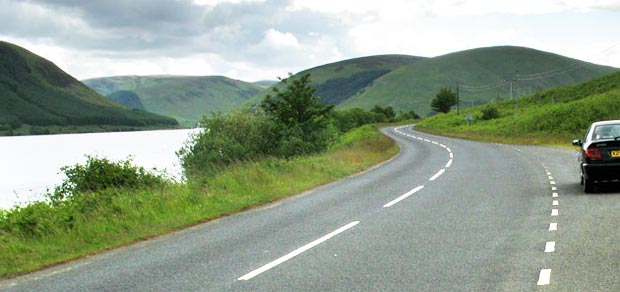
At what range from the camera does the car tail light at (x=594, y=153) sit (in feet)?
47.0

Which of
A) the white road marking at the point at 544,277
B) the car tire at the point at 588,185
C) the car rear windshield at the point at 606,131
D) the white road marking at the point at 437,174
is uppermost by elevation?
the car rear windshield at the point at 606,131

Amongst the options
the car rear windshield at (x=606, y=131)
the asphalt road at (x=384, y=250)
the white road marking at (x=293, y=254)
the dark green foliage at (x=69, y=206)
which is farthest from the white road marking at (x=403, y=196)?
the dark green foliage at (x=69, y=206)

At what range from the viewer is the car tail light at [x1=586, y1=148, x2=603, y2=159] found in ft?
47.0

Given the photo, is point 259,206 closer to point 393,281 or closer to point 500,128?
point 393,281

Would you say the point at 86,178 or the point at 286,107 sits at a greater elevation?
the point at 286,107

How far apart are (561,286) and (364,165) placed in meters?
21.6

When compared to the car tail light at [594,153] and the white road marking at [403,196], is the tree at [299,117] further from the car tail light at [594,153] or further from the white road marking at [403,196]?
the car tail light at [594,153]

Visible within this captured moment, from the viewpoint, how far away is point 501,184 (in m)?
17.9

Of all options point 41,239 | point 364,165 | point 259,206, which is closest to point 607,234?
point 259,206

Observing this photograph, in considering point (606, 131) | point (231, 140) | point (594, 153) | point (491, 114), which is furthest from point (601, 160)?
point (491, 114)

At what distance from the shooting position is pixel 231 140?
129 feet

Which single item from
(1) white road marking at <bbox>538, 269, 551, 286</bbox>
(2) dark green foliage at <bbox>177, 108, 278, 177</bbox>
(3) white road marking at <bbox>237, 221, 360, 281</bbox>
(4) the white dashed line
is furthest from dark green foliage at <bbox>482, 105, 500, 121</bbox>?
(1) white road marking at <bbox>538, 269, 551, 286</bbox>

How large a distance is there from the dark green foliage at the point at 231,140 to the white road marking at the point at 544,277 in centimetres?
3167

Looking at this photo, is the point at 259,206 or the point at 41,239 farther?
the point at 259,206
